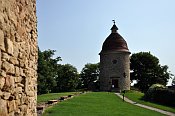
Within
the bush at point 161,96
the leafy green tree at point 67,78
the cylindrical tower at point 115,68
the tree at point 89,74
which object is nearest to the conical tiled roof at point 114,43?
the cylindrical tower at point 115,68

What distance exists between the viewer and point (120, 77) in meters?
51.8

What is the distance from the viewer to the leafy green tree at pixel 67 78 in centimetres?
6462

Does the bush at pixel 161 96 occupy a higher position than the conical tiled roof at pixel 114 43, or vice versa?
the conical tiled roof at pixel 114 43

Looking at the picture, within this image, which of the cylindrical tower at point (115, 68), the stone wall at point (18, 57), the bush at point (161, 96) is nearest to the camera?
the stone wall at point (18, 57)

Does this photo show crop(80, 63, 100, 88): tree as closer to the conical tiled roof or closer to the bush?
the conical tiled roof

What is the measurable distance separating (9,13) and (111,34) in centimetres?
5135

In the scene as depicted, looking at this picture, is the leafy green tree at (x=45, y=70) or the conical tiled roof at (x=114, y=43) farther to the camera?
the conical tiled roof at (x=114, y=43)

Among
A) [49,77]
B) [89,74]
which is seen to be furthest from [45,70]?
[89,74]

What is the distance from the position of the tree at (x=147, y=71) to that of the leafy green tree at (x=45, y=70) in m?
19.7

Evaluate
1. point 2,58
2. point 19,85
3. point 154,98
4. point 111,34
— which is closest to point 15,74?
point 19,85

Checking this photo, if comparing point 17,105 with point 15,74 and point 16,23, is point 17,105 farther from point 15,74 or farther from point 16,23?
point 16,23

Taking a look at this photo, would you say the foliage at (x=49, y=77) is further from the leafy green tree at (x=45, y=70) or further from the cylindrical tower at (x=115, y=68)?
the cylindrical tower at (x=115, y=68)

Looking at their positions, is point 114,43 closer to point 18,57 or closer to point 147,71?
point 147,71

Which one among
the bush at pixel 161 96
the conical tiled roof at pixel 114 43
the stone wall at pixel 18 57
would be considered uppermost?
the conical tiled roof at pixel 114 43
